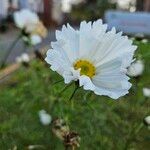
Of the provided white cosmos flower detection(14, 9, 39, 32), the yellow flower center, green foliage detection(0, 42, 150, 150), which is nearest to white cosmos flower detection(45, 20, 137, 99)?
the yellow flower center

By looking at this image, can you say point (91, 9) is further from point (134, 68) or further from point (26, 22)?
point (134, 68)

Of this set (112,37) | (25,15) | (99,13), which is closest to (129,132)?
(25,15)

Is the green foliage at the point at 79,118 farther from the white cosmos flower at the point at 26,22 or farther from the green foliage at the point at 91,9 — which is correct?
the green foliage at the point at 91,9

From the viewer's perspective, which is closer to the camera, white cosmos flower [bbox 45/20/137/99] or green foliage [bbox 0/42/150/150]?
white cosmos flower [bbox 45/20/137/99]

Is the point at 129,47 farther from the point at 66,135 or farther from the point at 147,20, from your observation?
the point at 147,20

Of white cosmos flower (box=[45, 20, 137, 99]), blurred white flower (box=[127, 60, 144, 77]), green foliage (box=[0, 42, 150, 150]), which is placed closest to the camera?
white cosmos flower (box=[45, 20, 137, 99])

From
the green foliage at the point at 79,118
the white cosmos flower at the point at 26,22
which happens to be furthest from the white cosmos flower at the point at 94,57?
the white cosmos flower at the point at 26,22

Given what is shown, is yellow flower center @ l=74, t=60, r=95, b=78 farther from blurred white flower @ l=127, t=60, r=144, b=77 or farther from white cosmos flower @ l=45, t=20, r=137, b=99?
blurred white flower @ l=127, t=60, r=144, b=77
